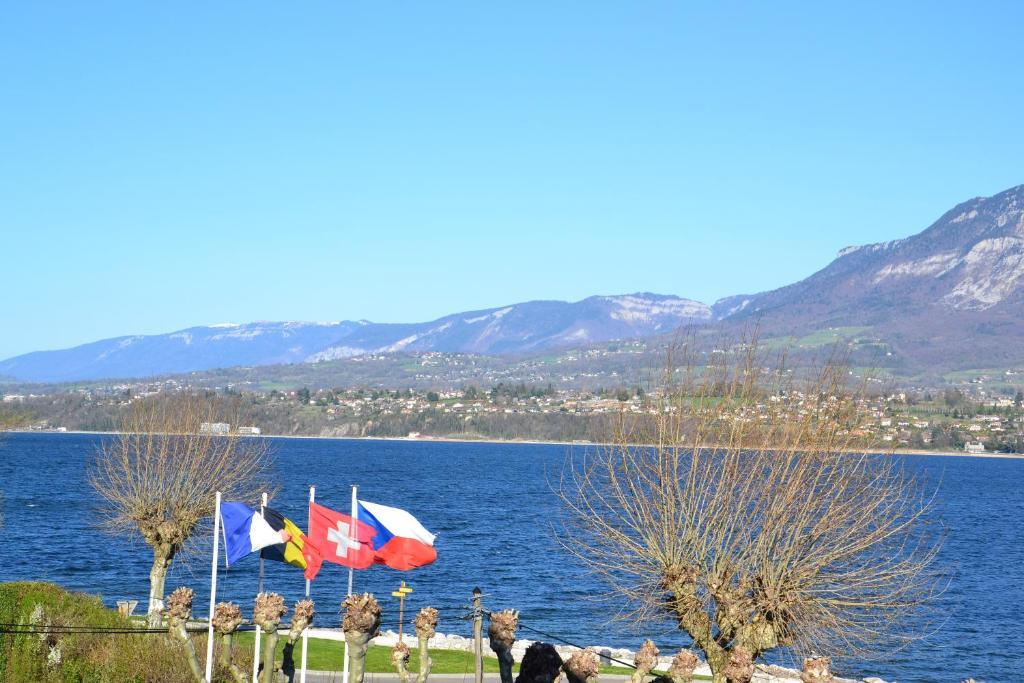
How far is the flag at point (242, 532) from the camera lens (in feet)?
68.7

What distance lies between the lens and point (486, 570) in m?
65.4

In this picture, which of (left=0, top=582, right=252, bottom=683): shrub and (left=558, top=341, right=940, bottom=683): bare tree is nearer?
(left=0, top=582, right=252, bottom=683): shrub

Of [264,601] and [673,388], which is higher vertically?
[673,388]

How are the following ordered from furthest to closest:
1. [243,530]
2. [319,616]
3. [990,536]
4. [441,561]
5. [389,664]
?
[990,536]
[441,561]
[319,616]
[389,664]
[243,530]

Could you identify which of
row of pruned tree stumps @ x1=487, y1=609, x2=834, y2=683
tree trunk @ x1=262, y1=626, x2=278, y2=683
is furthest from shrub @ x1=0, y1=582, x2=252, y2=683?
row of pruned tree stumps @ x1=487, y1=609, x2=834, y2=683

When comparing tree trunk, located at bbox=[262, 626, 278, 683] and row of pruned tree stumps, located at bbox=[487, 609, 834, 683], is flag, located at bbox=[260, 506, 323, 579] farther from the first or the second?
row of pruned tree stumps, located at bbox=[487, 609, 834, 683]

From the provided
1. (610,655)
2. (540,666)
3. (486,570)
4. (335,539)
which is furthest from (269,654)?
(486,570)

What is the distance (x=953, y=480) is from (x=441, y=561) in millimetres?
120644

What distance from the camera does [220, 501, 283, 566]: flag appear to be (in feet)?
68.7

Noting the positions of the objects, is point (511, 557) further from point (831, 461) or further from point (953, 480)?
point (953, 480)

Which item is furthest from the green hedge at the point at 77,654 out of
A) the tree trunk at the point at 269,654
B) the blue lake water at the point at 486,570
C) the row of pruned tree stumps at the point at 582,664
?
the blue lake water at the point at 486,570

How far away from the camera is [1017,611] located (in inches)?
2367

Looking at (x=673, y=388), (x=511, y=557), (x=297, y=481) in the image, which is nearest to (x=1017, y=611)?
(x=511, y=557)

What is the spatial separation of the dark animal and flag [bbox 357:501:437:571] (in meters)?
6.26
